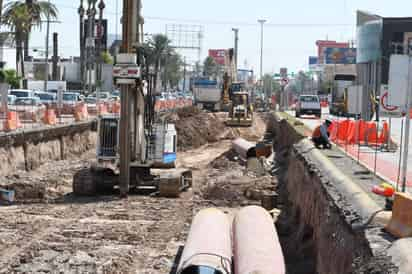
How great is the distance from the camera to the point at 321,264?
12117mm

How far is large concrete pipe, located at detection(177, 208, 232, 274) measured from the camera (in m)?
10.0

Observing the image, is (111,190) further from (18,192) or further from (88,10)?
(88,10)

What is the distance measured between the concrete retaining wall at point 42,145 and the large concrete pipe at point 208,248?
13361mm

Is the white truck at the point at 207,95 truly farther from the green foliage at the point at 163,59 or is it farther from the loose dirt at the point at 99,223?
the loose dirt at the point at 99,223

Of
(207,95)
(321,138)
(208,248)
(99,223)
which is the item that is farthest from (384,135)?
(207,95)

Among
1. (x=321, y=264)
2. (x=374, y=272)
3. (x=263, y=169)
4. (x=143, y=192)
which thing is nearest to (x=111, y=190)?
(x=143, y=192)

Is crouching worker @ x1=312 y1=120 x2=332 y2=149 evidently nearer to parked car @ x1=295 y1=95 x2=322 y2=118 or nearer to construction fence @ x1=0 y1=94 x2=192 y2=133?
construction fence @ x1=0 y1=94 x2=192 y2=133

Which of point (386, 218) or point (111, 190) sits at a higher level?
point (386, 218)

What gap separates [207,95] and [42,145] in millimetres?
44053

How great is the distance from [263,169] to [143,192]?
6159 mm

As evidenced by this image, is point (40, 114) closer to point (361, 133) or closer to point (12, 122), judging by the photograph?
point (12, 122)

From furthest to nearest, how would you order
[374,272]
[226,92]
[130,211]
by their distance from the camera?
[226,92] → [130,211] → [374,272]

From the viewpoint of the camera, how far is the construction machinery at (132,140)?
72.8 feet

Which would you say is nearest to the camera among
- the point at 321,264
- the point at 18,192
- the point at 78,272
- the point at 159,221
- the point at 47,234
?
the point at 321,264
